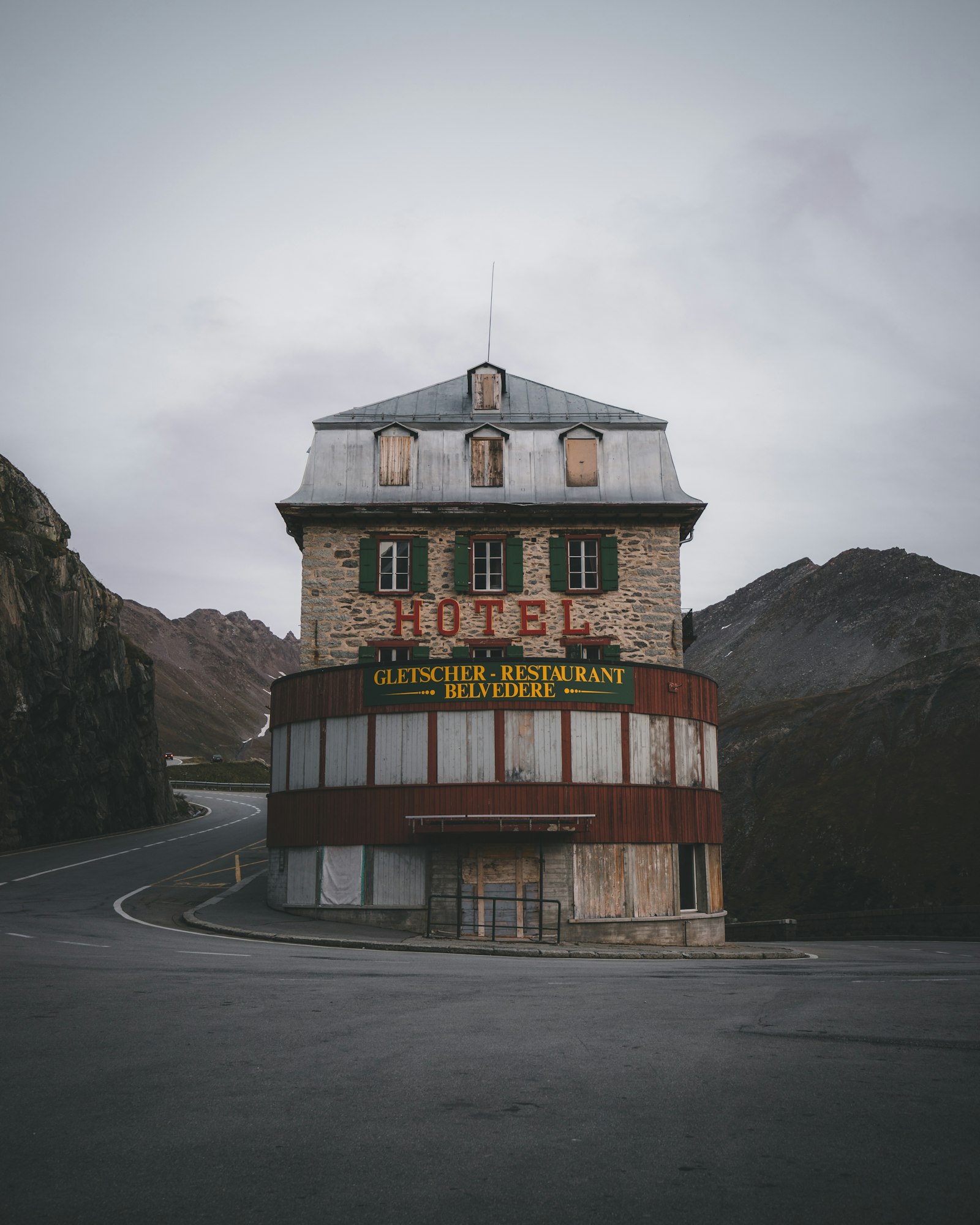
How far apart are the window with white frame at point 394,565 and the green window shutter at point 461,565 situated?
1.31 meters

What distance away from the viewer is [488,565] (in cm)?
2977

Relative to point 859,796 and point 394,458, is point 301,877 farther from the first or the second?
point 859,796

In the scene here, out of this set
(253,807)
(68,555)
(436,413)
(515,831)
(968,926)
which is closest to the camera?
(515,831)

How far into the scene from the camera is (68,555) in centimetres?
4806

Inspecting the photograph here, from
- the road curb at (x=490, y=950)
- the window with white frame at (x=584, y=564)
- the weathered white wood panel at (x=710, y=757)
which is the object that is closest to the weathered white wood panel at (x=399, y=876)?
the road curb at (x=490, y=950)

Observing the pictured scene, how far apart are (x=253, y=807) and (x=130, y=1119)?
64291mm

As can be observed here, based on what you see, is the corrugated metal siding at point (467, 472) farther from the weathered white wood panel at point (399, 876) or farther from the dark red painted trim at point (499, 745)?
the weathered white wood panel at point (399, 876)

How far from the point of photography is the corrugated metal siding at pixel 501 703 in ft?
76.8

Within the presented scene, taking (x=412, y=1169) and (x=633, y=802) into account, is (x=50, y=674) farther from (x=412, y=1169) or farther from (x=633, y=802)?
(x=412, y=1169)

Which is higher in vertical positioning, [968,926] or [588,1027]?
[588,1027]

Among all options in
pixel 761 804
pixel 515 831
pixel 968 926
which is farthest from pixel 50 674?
pixel 761 804

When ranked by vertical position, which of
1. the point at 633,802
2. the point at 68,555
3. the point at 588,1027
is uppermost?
the point at 68,555

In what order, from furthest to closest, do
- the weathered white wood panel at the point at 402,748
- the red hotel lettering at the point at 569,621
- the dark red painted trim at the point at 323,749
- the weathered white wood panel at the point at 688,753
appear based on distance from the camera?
1. the red hotel lettering at the point at 569,621
2. the weathered white wood panel at the point at 688,753
3. the dark red painted trim at the point at 323,749
4. the weathered white wood panel at the point at 402,748

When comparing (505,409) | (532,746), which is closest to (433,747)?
(532,746)
